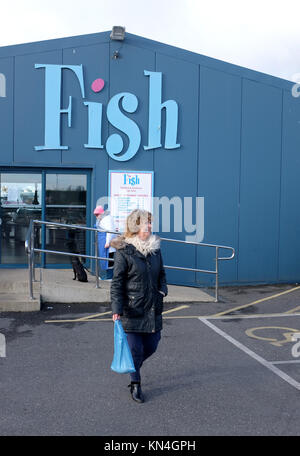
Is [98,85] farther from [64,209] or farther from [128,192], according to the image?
[64,209]

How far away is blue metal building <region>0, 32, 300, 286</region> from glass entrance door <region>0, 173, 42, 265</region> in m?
0.02

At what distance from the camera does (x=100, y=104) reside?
10.2 meters

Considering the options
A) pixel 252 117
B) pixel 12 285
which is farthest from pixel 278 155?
pixel 12 285

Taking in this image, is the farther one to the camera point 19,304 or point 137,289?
point 19,304

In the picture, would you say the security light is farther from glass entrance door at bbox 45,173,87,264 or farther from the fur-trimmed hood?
the fur-trimmed hood

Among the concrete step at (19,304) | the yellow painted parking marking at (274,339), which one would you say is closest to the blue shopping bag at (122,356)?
the yellow painted parking marking at (274,339)

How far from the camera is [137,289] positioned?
415 centimetres

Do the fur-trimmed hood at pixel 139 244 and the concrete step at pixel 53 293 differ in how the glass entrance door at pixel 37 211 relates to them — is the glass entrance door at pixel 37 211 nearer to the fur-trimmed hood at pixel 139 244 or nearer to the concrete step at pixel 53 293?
the concrete step at pixel 53 293

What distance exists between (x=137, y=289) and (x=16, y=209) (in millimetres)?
6903

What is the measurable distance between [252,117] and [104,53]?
3738 mm

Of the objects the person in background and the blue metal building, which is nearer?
the person in background

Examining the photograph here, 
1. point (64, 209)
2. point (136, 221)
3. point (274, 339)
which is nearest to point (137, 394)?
point (136, 221)

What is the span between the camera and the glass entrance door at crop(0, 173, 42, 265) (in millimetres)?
10320

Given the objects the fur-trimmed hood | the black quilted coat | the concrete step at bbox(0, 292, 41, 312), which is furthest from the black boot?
the concrete step at bbox(0, 292, 41, 312)
